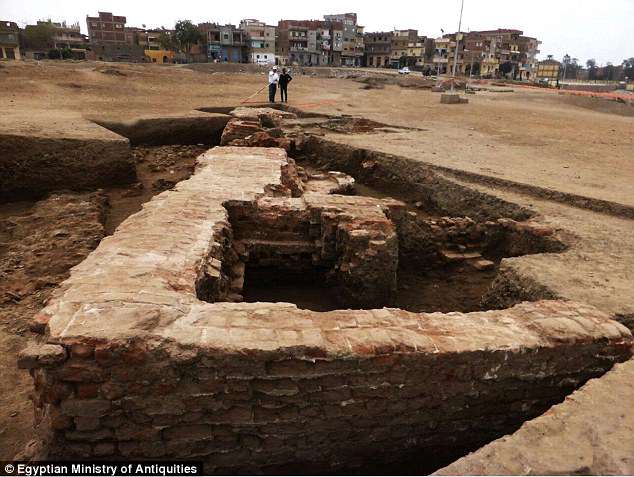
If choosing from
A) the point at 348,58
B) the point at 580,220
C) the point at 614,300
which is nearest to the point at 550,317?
the point at 614,300

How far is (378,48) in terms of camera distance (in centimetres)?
7700

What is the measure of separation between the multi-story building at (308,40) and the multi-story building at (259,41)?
8.06 feet

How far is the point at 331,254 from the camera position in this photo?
494 centimetres

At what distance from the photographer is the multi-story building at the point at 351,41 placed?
2869 inches

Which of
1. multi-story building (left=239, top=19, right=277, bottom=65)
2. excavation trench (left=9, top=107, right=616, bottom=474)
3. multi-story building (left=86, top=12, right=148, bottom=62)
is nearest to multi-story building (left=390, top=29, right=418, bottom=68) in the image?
multi-story building (left=239, top=19, right=277, bottom=65)

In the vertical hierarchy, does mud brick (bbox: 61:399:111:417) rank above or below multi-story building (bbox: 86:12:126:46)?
below

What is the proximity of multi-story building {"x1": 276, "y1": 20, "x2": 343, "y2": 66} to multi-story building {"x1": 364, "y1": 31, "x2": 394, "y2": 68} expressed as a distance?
23.8 ft

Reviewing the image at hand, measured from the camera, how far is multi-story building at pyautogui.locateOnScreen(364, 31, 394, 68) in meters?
76.3

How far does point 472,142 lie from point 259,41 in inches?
2463

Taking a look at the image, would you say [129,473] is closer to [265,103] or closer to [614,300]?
[614,300]

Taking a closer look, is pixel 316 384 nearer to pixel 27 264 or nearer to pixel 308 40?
pixel 27 264

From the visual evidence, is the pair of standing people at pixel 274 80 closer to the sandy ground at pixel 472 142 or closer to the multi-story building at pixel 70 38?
the sandy ground at pixel 472 142

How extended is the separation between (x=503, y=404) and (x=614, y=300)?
1.46m

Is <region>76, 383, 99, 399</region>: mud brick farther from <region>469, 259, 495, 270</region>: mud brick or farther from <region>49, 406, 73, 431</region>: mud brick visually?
<region>469, 259, 495, 270</region>: mud brick
